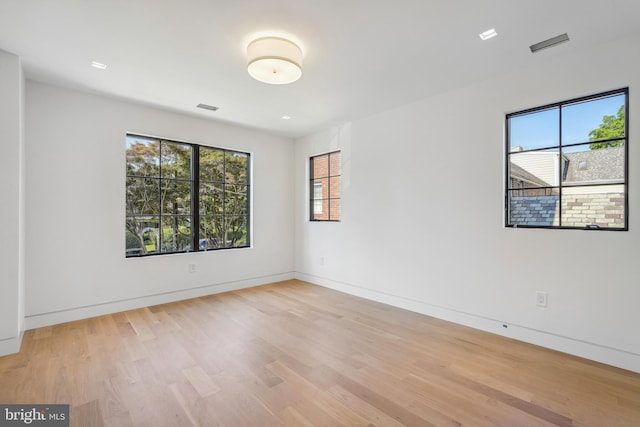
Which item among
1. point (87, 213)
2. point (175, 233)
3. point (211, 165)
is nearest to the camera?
point (87, 213)

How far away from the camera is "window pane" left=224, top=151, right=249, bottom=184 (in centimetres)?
492

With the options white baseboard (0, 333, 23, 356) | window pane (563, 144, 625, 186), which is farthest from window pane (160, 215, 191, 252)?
window pane (563, 144, 625, 186)

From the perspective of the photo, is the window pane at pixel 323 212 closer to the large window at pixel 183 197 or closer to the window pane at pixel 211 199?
the large window at pixel 183 197

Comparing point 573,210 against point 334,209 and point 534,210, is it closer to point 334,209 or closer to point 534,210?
point 534,210

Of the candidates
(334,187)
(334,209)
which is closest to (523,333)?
(334,209)

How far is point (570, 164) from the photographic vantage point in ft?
8.97

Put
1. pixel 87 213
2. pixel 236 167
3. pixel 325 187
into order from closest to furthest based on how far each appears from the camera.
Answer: pixel 87 213, pixel 236 167, pixel 325 187

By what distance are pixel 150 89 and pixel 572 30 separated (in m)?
4.06

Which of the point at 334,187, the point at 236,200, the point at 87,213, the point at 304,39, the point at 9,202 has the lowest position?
the point at 87,213

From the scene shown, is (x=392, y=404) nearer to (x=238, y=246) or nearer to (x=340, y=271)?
(x=340, y=271)

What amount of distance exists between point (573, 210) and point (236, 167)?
4.46 meters

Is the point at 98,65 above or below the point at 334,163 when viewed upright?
above

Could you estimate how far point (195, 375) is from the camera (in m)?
2.31

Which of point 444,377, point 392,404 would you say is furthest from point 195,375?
point 444,377
